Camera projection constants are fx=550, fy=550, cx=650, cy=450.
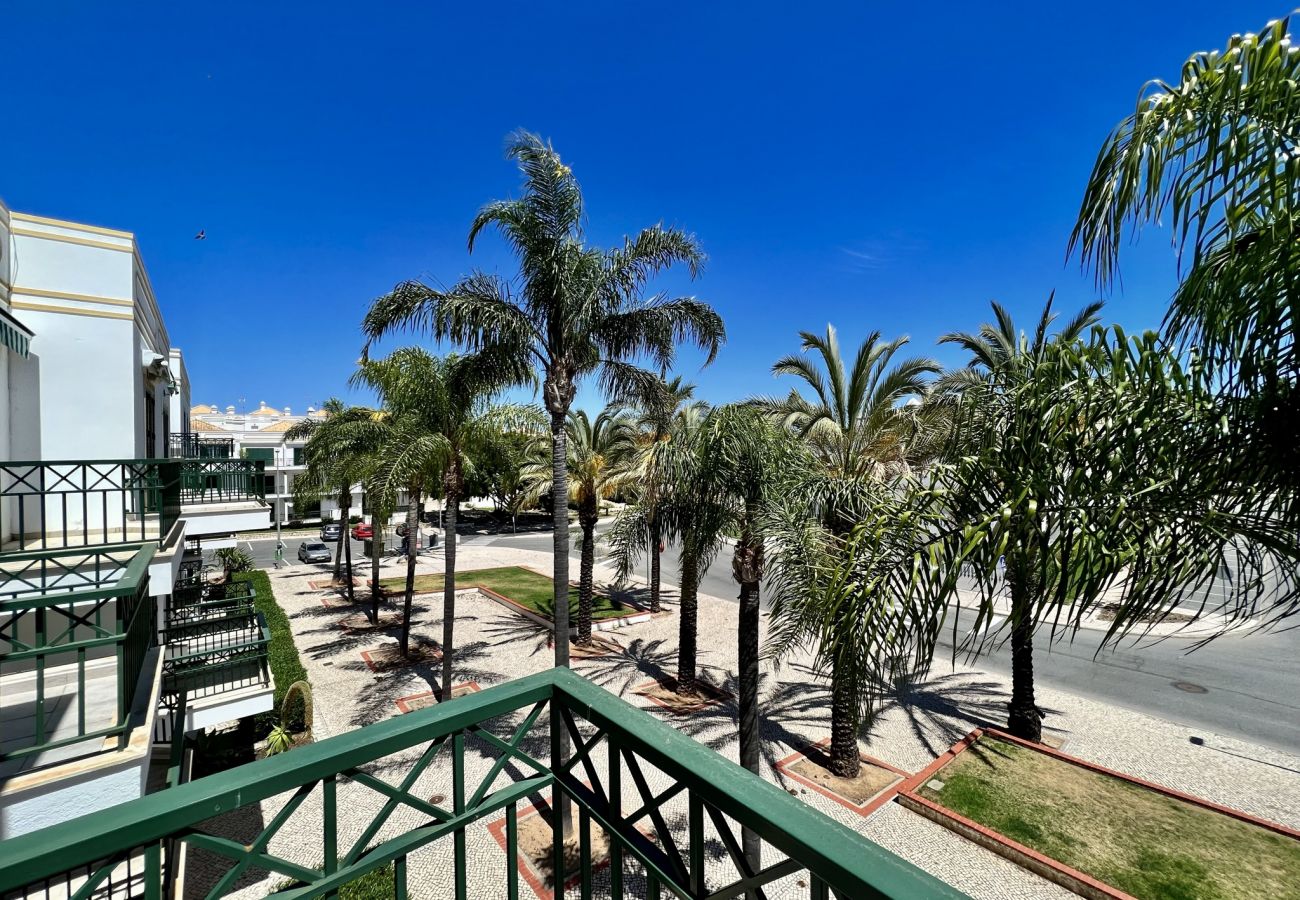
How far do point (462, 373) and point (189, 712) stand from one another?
6187 millimetres

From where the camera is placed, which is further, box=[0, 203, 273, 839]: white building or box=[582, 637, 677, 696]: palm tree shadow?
box=[582, 637, 677, 696]: palm tree shadow

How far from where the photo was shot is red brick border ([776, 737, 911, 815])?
7.75m

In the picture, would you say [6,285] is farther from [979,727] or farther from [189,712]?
[979,727]

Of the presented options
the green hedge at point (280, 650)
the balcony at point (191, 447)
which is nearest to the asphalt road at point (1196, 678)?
the green hedge at point (280, 650)

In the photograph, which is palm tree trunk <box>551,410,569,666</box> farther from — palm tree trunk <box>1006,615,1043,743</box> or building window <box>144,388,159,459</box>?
building window <box>144,388,159,459</box>

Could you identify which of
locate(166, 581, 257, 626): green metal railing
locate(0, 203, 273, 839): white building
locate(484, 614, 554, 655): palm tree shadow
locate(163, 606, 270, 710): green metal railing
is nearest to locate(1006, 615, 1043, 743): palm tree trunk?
locate(484, 614, 554, 655): palm tree shadow

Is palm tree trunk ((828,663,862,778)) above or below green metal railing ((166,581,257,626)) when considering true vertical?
below

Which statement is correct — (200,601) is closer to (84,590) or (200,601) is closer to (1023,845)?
(84,590)

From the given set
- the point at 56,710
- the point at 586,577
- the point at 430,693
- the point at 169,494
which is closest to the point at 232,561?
the point at 430,693

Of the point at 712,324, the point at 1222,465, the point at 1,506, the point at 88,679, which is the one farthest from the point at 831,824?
the point at 1,506

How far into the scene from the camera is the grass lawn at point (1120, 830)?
20.4 feet

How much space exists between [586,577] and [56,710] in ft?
32.9

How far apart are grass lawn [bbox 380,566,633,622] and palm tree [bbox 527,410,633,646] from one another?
234cm

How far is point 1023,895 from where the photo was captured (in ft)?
20.4
